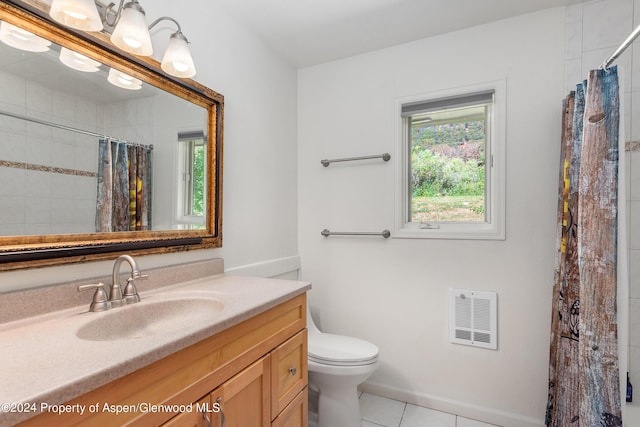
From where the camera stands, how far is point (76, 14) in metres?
0.90

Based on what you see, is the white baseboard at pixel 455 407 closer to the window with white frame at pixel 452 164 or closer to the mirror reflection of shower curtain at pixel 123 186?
the window with white frame at pixel 452 164

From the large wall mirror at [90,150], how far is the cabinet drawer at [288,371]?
638 mm

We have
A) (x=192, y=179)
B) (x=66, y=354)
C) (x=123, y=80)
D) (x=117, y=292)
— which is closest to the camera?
(x=66, y=354)

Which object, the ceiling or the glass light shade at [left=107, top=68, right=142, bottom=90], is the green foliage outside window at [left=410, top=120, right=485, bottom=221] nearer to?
the ceiling

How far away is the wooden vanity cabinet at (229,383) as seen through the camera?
0.64 m

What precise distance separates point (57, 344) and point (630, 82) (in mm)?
2575

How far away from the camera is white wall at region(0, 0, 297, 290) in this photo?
1.49m

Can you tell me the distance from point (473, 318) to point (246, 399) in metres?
1.44

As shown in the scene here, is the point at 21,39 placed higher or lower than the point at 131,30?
lower

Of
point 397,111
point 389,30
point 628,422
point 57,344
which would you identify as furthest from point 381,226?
point 57,344

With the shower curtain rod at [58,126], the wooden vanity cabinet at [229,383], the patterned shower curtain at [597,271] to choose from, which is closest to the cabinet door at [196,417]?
the wooden vanity cabinet at [229,383]

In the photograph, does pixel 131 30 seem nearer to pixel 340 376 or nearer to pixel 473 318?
pixel 340 376

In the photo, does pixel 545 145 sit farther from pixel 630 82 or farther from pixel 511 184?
pixel 630 82

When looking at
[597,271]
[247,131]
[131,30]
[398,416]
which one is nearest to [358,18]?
[247,131]
